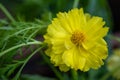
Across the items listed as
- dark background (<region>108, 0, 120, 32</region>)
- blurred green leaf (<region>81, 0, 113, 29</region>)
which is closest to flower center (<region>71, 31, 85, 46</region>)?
blurred green leaf (<region>81, 0, 113, 29</region>)

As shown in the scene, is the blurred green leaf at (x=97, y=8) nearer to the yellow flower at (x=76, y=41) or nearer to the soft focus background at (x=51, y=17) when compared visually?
the soft focus background at (x=51, y=17)

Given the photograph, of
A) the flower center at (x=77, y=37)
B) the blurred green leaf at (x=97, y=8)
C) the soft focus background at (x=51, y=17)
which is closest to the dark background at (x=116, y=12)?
the soft focus background at (x=51, y=17)

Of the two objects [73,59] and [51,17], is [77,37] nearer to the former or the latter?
[73,59]

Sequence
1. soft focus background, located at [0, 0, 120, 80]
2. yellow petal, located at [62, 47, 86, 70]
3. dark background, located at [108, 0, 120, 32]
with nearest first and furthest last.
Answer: yellow petal, located at [62, 47, 86, 70], soft focus background, located at [0, 0, 120, 80], dark background, located at [108, 0, 120, 32]

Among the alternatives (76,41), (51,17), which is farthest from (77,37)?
(51,17)

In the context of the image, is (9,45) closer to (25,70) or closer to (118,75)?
(118,75)

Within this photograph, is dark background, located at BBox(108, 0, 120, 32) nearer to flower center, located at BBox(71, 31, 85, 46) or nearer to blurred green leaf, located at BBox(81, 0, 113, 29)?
blurred green leaf, located at BBox(81, 0, 113, 29)
